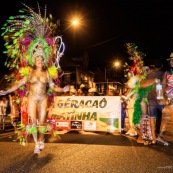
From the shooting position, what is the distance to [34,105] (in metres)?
5.62

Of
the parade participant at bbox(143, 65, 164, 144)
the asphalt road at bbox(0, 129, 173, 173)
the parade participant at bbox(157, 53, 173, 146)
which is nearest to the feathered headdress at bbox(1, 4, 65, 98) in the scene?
the asphalt road at bbox(0, 129, 173, 173)

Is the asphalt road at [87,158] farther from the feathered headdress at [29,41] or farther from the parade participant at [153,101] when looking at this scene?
the feathered headdress at [29,41]

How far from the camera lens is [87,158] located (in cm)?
498

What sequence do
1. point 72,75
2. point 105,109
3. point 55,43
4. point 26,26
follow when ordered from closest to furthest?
point 26,26 < point 55,43 < point 105,109 < point 72,75

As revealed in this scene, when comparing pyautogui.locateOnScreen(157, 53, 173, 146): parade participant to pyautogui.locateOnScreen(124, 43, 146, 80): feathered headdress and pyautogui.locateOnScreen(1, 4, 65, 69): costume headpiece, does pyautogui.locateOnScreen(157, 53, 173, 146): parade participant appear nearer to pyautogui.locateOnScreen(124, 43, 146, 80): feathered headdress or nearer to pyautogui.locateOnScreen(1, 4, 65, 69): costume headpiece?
pyautogui.locateOnScreen(124, 43, 146, 80): feathered headdress

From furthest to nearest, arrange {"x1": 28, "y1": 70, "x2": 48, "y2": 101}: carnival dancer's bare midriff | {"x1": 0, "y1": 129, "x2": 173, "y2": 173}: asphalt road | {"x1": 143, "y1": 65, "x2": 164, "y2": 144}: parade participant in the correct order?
{"x1": 143, "y1": 65, "x2": 164, "y2": 144}: parade participant
{"x1": 28, "y1": 70, "x2": 48, "y2": 101}: carnival dancer's bare midriff
{"x1": 0, "y1": 129, "x2": 173, "y2": 173}: asphalt road

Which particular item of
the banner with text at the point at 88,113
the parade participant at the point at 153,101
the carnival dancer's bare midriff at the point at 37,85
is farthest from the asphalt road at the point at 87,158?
the banner with text at the point at 88,113

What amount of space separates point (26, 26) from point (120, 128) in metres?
4.50

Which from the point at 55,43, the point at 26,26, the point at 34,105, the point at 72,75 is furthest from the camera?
the point at 72,75

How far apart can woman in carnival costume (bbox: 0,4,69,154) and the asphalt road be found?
0.51 meters

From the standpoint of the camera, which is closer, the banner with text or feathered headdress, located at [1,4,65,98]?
feathered headdress, located at [1,4,65,98]

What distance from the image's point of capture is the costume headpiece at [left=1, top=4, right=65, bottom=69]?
600 cm

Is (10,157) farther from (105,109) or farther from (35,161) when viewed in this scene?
(105,109)

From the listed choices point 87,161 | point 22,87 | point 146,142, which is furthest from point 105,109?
point 87,161
